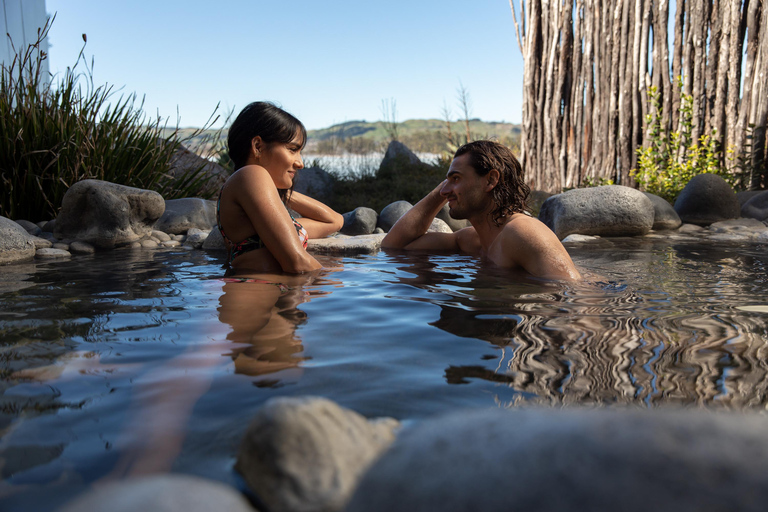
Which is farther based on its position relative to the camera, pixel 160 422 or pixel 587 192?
pixel 587 192

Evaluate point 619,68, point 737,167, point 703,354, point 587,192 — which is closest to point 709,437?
point 703,354

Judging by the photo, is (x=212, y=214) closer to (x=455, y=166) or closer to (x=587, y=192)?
(x=455, y=166)

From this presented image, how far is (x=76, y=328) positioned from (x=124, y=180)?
15.4ft

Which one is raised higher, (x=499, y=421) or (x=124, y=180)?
(x=124, y=180)

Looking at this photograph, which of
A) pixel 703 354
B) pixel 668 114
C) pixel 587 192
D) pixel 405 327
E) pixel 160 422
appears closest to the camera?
pixel 160 422

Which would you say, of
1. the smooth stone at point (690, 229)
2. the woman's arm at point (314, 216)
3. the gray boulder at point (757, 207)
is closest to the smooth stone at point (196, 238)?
the woman's arm at point (314, 216)

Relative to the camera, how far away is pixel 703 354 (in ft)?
6.83

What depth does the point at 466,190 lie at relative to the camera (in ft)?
14.1

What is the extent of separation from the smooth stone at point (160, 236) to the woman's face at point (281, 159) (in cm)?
297

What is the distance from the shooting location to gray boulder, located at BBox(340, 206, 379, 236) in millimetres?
6934

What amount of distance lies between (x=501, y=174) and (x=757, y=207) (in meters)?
4.60

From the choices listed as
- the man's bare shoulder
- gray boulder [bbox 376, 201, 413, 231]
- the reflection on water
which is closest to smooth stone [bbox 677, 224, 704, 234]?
the reflection on water

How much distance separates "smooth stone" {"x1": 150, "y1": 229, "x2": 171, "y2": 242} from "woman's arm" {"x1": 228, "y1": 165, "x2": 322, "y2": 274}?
123 inches

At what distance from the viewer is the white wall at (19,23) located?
28.2 feet
